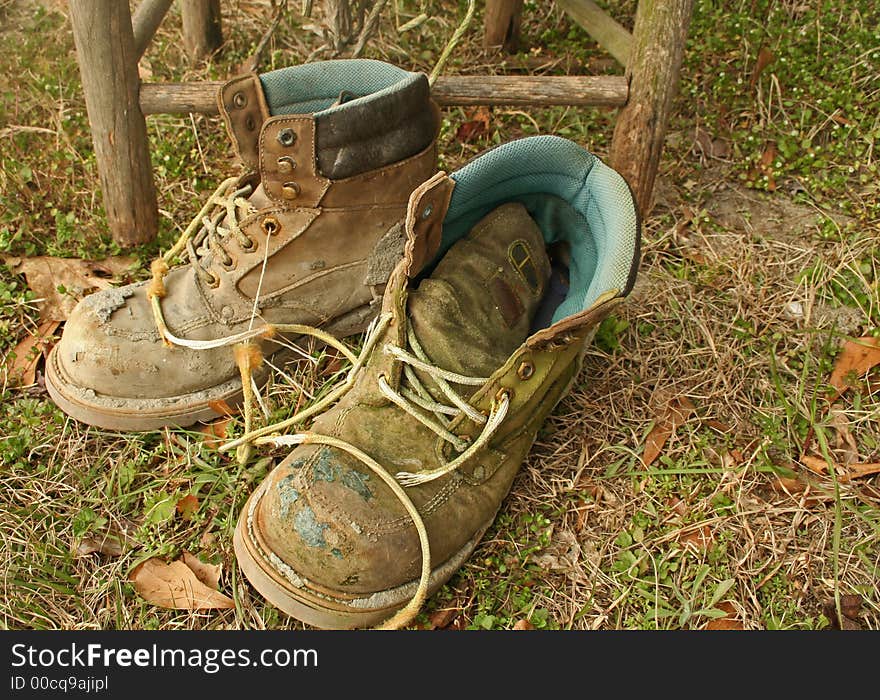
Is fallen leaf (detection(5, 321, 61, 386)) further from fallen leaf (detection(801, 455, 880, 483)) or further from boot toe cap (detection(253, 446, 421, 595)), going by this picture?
fallen leaf (detection(801, 455, 880, 483))

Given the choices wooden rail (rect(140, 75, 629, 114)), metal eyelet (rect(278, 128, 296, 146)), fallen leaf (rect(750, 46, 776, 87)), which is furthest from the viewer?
fallen leaf (rect(750, 46, 776, 87))

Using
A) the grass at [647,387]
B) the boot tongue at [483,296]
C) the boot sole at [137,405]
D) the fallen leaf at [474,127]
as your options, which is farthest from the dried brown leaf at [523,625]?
the fallen leaf at [474,127]

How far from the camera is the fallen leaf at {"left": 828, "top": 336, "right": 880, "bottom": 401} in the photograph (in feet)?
6.73

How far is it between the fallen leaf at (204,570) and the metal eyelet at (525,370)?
731mm

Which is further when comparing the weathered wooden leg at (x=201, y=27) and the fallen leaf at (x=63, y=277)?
the weathered wooden leg at (x=201, y=27)

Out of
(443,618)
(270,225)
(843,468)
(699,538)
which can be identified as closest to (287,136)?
(270,225)

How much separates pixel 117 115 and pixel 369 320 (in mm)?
872

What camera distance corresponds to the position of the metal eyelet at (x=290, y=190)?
1.82 meters

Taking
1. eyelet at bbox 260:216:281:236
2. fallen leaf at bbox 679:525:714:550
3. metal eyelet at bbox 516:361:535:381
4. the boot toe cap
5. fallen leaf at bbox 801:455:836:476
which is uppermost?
eyelet at bbox 260:216:281:236

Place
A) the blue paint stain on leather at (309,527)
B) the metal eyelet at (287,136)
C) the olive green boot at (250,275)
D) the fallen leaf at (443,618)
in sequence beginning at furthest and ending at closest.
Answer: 1. the olive green boot at (250,275)
2. the metal eyelet at (287,136)
3. the fallen leaf at (443,618)
4. the blue paint stain on leather at (309,527)

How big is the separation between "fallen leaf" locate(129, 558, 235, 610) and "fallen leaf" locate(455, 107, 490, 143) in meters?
1.60

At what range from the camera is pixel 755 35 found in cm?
273

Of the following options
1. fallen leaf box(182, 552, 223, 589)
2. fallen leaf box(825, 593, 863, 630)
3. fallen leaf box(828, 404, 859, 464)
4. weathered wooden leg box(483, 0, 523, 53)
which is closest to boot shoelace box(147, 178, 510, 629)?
fallen leaf box(182, 552, 223, 589)

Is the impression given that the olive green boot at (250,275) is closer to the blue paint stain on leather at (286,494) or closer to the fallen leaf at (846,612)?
the blue paint stain on leather at (286,494)
